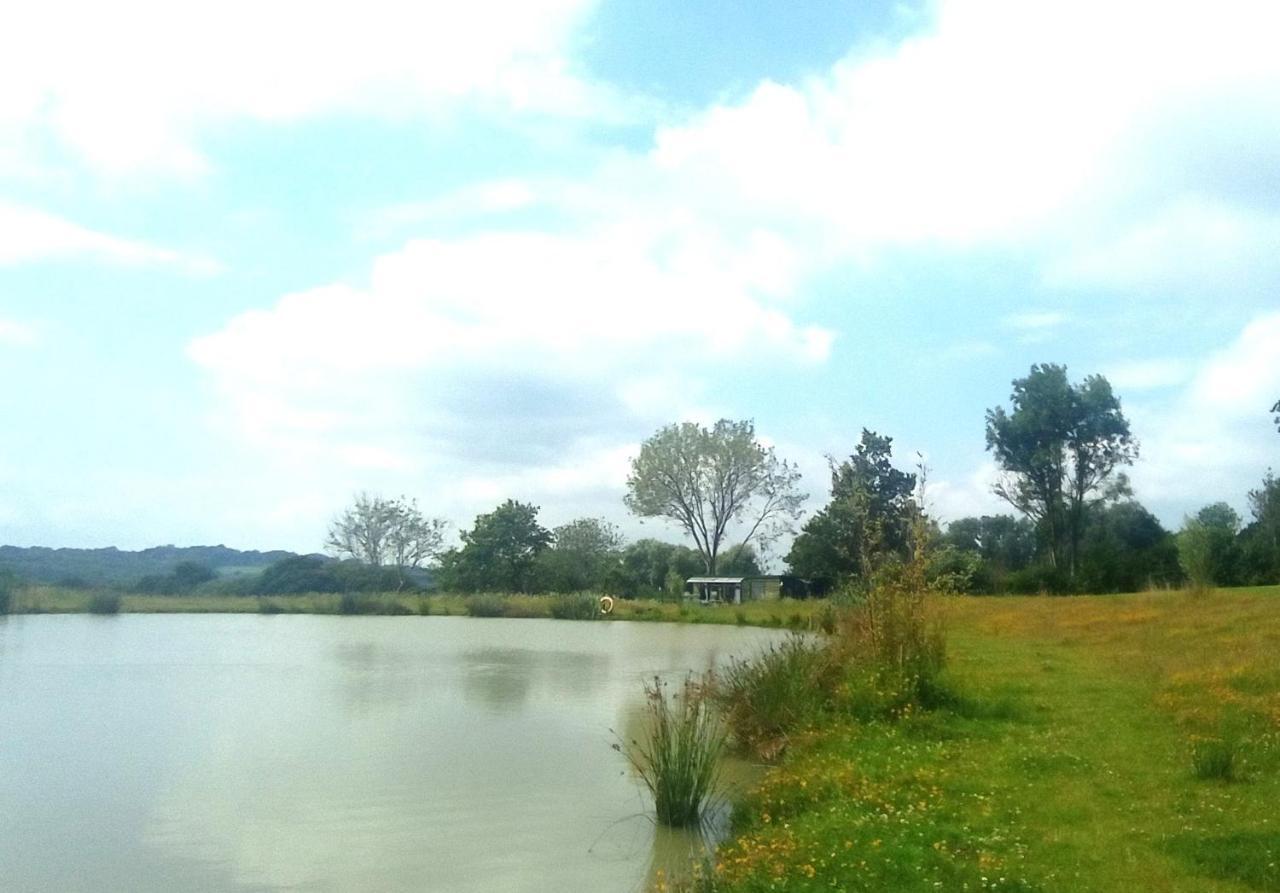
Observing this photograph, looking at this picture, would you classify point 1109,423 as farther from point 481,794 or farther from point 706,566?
point 481,794

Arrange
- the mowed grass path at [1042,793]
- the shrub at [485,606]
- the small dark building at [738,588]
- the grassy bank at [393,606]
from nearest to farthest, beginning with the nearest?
the mowed grass path at [1042,793]
the grassy bank at [393,606]
the shrub at [485,606]
the small dark building at [738,588]

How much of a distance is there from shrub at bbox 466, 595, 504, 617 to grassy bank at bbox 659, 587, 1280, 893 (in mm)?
36021

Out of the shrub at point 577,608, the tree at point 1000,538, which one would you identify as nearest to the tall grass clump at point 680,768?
the shrub at point 577,608

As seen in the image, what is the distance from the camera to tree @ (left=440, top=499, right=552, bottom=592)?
66.1 meters

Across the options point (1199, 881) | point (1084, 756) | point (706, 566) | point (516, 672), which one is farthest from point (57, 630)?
point (706, 566)

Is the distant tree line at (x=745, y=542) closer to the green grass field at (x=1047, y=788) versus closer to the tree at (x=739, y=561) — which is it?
the tree at (x=739, y=561)

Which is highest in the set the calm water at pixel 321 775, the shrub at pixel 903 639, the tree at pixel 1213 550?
the tree at pixel 1213 550

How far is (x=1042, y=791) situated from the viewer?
791 centimetres

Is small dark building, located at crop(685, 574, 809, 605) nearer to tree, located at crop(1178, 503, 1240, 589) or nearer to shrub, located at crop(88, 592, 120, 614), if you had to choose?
tree, located at crop(1178, 503, 1240, 589)

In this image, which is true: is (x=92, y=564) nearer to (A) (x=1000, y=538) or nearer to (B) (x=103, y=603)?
(B) (x=103, y=603)

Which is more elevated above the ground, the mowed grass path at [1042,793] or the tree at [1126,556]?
the tree at [1126,556]

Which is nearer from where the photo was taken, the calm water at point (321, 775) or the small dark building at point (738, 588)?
the calm water at point (321, 775)

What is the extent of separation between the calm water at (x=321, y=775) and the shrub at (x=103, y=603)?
67.6ft

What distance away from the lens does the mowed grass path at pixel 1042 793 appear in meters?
5.96
